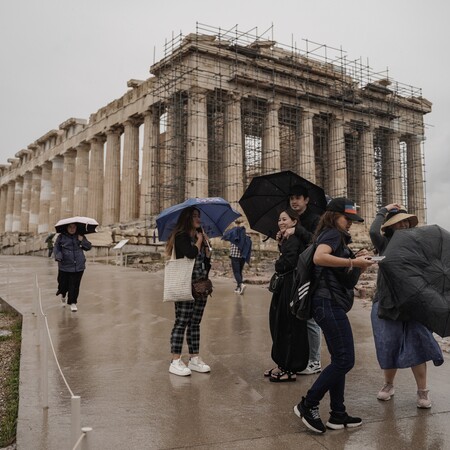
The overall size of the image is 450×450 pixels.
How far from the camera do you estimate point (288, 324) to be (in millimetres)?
5059

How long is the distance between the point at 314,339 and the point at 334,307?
153 cm

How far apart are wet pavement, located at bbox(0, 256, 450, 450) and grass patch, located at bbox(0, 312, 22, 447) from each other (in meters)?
0.13

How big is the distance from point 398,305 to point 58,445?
2784mm

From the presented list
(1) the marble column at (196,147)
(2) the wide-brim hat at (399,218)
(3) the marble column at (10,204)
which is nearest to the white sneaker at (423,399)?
(2) the wide-brim hat at (399,218)

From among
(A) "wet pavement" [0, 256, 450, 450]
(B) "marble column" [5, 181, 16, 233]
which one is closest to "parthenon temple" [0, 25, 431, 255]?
(B) "marble column" [5, 181, 16, 233]

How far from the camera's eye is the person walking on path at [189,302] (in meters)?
5.36

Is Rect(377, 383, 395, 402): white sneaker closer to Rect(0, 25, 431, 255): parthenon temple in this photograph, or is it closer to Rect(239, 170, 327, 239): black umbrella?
Rect(239, 170, 327, 239): black umbrella

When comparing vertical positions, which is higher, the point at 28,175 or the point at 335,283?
the point at 28,175

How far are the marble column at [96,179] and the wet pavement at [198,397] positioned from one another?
30.5 m

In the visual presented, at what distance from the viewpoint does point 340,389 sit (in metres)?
4.02

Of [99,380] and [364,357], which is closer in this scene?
[99,380]

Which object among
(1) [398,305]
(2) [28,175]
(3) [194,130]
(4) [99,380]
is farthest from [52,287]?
(2) [28,175]

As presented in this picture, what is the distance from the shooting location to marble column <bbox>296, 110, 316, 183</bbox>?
111ft

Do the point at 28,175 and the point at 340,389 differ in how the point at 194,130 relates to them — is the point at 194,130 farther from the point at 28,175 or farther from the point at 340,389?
the point at 28,175
